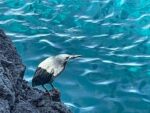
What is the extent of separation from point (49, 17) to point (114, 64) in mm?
2365

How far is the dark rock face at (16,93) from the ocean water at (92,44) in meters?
2.64

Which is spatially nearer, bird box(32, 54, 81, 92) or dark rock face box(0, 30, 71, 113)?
dark rock face box(0, 30, 71, 113)

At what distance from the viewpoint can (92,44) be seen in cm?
813

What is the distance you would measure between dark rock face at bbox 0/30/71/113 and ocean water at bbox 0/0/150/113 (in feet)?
8.66

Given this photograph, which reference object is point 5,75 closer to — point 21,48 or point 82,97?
point 82,97

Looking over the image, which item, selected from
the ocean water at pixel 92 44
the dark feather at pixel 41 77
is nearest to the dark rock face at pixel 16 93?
the dark feather at pixel 41 77

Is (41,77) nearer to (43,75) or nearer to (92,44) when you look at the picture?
(43,75)

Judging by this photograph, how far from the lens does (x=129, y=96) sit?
6.68 meters

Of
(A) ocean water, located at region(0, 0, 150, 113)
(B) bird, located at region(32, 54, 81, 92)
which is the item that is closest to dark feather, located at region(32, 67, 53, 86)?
(B) bird, located at region(32, 54, 81, 92)

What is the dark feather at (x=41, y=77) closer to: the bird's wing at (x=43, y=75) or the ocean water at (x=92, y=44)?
the bird's wing at (x=43, y=75)

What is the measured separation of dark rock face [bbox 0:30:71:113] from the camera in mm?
2967

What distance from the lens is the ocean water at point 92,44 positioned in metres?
6.68

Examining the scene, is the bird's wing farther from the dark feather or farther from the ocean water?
the ocean water

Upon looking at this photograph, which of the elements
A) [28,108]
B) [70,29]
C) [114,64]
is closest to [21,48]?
[70,29]
